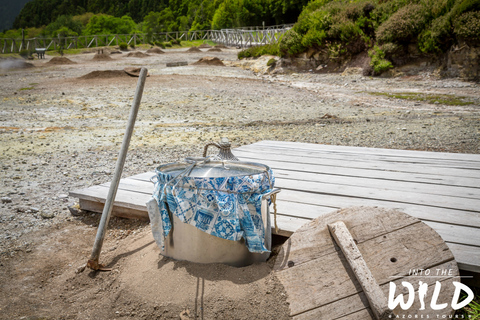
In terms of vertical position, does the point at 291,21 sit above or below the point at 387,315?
above

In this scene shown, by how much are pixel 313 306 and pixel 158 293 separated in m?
0.82

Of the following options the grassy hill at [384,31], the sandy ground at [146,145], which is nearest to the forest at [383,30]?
the grassy hill at [384,31]

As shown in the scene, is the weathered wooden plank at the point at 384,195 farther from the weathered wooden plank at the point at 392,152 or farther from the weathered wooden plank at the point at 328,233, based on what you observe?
the weathered wooden plank at the point at 392,152

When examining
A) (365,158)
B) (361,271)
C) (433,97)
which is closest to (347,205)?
(361,271)

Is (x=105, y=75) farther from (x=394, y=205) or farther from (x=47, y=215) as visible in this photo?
(x=394, y=205)

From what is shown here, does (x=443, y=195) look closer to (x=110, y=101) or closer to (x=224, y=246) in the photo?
(x=224, y=246)

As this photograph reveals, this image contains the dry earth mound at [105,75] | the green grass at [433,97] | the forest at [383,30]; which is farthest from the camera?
the dry earth mound at [105,75]

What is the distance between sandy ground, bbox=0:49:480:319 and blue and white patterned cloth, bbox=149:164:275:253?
9.4 inches

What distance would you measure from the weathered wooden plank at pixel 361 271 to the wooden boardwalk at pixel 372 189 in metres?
0.36

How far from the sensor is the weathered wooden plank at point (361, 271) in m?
1.86

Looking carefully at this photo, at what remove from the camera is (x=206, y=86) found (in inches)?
533

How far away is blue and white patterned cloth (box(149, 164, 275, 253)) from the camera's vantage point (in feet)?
6.97

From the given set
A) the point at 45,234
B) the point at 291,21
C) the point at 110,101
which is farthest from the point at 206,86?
the point at 291,21

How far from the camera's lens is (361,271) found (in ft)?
6.61
